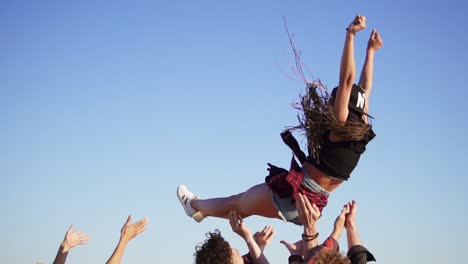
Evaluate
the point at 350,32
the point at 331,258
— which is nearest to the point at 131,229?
the point at 331,258

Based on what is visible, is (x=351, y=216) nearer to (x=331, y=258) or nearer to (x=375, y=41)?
(x=331, y=258)

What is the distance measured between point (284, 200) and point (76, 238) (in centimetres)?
201

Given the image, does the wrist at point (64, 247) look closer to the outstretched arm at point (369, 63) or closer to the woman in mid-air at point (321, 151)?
the woman in mid-air at point (321, 151)

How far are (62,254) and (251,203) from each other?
2026 mm

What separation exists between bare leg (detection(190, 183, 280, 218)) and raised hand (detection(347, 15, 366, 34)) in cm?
173

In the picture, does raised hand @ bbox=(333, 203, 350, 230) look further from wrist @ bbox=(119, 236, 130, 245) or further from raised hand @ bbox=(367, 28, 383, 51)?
raised hand @ bbox=(367, 28, 383, 51)

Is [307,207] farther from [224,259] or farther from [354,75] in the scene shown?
[354,75]

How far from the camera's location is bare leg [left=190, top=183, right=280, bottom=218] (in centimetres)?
681

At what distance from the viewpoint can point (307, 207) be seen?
5.29 meters

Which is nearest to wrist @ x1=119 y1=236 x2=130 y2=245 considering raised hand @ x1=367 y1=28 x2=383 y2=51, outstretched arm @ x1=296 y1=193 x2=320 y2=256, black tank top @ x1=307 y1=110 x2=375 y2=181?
outstretched arm @ x1=296 y1=193 x2=320 y2=256

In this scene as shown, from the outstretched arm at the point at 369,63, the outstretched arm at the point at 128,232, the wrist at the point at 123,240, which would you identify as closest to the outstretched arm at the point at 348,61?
the outstretched arm at the point at 369,63

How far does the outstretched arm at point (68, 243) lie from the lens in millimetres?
5492

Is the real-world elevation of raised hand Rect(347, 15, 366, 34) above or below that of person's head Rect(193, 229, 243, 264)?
above

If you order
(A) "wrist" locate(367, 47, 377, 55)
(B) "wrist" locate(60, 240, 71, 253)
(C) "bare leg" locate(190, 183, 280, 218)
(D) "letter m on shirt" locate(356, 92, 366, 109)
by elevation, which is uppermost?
(A) "wrist" locate(367, 47, 377, 55)
